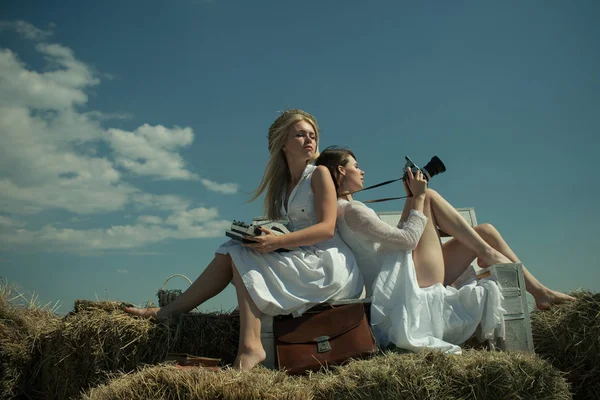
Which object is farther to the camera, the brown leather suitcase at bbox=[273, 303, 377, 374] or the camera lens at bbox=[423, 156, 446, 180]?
the camera lens at bbox=[423, 156, 446, 180]

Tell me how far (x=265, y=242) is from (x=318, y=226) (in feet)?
1.23

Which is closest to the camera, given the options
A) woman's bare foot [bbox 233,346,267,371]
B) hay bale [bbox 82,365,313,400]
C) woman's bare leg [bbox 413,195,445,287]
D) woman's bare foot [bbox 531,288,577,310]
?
hay bale [bbox 82,365,313,400]

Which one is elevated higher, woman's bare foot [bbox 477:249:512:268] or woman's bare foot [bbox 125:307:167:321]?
woman's bare foot [bbox 477:249:512:268]

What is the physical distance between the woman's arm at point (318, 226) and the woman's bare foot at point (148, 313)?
81 cm

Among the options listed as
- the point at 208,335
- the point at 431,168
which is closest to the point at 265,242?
the point at 208,335

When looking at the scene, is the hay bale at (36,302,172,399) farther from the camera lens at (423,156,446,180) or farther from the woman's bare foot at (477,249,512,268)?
the woman's bare foot at (477,249,512,268)

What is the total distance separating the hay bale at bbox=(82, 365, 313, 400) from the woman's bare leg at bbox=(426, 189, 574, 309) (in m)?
1.72

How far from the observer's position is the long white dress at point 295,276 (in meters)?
3.31

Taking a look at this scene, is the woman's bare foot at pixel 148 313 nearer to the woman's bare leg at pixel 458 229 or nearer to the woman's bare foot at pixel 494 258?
the woman's bare leg at pixel 458 229

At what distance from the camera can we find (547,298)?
3912 millimetres

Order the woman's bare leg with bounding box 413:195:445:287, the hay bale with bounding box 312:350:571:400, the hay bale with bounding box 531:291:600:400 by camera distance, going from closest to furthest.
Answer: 1. the hay bale with bounding box 312:350:571:400
2. the hay bale with bounding box 531:291:600:400
3. the woman's bare leg with bounding box 413:195:445:287

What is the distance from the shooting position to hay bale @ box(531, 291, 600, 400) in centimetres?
351

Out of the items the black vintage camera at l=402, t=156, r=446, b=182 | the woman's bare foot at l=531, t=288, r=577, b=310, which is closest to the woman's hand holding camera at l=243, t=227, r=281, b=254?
the black vintage camera at l=402, t=156, r=446, b=182

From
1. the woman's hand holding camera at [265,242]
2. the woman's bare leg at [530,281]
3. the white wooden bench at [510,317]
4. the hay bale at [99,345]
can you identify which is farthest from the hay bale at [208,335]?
the woman's bare leg at [530,281]
